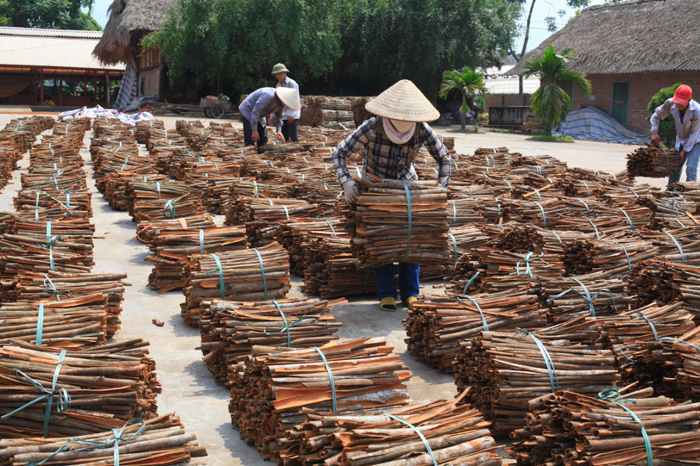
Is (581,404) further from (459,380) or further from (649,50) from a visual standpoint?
(649,50)

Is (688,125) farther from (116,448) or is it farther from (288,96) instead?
(116,448)

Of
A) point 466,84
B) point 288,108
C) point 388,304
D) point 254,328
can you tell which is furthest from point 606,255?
point 466,84

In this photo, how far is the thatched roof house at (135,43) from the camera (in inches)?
1425

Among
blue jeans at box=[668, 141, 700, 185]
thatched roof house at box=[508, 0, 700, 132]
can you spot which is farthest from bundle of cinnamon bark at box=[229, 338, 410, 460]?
thatched roof house at box=[508, 0, 700, 132]

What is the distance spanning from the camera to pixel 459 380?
450 centimetres

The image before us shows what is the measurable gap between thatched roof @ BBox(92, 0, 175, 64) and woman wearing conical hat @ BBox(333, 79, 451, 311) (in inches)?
1285

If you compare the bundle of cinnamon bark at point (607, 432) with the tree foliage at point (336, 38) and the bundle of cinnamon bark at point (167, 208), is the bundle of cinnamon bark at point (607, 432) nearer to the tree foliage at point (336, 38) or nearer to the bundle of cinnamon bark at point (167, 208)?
the bundle of cinnamon bark at point (167, 208)

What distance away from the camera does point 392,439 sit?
3.29 m

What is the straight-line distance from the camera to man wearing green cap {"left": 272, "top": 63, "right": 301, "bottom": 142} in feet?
43.4

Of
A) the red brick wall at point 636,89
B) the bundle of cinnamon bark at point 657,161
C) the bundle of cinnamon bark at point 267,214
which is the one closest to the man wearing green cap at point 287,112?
the bundle of cinnamon bark at point 267,214

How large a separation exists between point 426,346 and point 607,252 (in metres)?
2.54

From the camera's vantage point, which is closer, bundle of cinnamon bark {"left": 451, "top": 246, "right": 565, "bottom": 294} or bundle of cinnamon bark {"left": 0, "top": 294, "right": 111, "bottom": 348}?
bundle of cinnamon bark {"left": 0, "top": 294, "right": 111, "bottom": 348}

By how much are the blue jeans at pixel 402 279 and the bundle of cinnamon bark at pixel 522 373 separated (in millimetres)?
2185

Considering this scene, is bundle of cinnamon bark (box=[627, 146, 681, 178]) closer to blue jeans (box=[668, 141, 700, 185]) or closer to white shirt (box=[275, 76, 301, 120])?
blue jeans (box=[668, 141, 700, 185])
